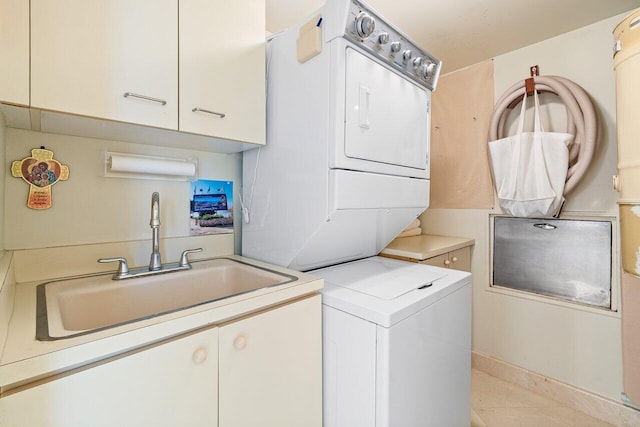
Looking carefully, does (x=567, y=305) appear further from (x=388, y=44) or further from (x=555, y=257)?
(x=388, y=44)

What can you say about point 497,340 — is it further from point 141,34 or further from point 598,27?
point 141,34

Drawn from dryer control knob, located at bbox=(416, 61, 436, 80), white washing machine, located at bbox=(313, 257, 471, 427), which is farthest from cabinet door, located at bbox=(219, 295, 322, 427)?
dryer control knob, located at bbox=(416, 61, 436, 80)

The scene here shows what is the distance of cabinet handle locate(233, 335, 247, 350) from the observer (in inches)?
40.6

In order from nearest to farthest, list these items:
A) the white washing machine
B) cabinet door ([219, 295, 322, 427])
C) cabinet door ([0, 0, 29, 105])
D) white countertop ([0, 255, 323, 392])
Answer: white countertop ([0, 255, 323, 392]) → cabinet door ([0, 0, 29, 105]) → cabinet door ([219, 295, 322, 427]) → the white washing machine

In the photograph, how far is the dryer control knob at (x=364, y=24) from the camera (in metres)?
1.36

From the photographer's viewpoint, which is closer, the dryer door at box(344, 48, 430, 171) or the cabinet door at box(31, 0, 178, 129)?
the cabinet door at box(31, 0, 178, 129)

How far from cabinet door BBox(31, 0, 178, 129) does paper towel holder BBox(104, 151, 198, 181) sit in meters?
0.34

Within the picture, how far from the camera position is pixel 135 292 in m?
1.36

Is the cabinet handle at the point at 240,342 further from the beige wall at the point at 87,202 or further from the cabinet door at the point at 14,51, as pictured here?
the cabinet door at the point at 14,51

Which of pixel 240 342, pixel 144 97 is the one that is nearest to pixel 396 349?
pixel 240 342

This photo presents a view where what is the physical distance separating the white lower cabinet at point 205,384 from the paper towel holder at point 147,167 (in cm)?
94

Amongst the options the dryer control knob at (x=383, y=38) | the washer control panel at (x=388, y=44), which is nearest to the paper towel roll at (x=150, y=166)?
the washer control panel at (x=388, y=44)

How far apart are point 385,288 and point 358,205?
45cm

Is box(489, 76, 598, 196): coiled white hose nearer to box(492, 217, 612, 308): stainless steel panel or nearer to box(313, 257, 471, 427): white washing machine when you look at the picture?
box(492, 217, 612, 308): stainless steel panel
